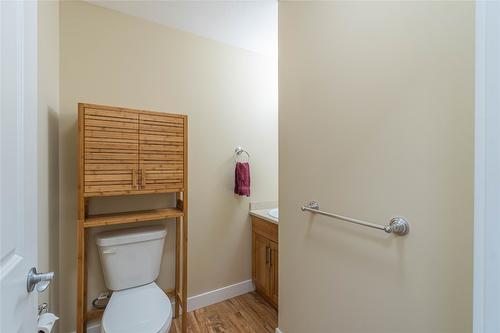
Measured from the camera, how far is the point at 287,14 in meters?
1.51

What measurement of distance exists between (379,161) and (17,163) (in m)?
1.22

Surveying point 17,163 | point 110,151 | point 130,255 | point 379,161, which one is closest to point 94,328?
point 130,255

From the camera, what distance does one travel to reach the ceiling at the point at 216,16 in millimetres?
1689

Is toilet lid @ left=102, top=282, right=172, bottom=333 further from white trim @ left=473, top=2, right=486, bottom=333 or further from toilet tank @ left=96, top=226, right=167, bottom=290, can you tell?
white trim @ left=473, top=2, right=486, bottom=333

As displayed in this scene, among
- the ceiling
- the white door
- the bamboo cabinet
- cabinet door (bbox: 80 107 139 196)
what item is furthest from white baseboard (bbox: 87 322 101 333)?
the ceiling

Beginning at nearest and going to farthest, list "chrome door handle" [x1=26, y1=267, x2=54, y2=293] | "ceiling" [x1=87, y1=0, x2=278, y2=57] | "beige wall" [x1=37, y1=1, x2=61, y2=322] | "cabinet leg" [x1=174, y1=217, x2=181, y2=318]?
"chrome door handle" [x1=26, y1=267, x2=54, y2=293] < "beige wall" [x1=37, y1=1, x2=61, y2=322] < "ceiling" [x1=87, y1=0, x2=278, y2=57] < "cabinet leg" [x1=174, y1=217, x2=181, y2=318]

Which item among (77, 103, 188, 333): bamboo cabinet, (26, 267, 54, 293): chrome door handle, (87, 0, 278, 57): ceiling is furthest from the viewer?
(87, 0, 278, 57): ceiling

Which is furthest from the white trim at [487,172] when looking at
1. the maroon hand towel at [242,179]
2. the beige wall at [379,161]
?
the maroon hand towel at [242,179]

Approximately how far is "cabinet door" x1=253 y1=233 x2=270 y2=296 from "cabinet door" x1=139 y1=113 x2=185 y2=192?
3.09 ft

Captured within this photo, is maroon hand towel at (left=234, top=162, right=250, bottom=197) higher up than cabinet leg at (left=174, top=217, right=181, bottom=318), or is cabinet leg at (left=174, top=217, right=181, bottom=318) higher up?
maroon hand towel at (left=234, top=162, right=250, bottom=197)

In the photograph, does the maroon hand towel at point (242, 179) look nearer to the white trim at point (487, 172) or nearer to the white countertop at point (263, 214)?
the white countertop at point (263, 214)

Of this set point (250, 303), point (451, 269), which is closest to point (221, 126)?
point (250, 303)

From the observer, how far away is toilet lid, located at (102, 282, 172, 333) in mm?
1272

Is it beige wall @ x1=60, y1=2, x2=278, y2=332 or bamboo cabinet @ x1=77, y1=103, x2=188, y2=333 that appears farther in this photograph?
beige wall @ x1=60, y1=2, x2=278, y2=332
